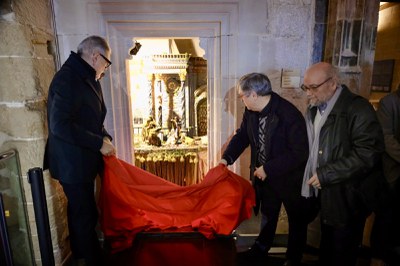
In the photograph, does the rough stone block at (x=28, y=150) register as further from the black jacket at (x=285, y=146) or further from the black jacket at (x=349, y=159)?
the black jacket at (x=349, y=159)

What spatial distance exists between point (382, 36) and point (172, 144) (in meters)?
4.33

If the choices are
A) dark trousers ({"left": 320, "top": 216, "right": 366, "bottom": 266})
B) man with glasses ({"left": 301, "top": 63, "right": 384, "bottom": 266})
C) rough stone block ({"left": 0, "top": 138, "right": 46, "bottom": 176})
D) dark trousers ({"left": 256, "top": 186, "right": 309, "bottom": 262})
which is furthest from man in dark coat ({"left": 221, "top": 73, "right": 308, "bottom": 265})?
rough stone block ({"left": 0, "top": 138, "right": 46, "bottom": 176})

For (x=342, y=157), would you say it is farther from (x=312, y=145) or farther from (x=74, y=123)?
(x=74, y=123)

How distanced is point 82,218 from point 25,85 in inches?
44.5

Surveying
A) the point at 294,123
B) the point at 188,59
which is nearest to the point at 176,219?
the point at 294,123

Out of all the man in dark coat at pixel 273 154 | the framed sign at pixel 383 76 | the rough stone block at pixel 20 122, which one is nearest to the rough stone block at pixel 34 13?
the rough stone block at pixel 20 122

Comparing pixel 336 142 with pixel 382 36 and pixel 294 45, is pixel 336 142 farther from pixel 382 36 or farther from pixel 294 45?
pixel 382 36

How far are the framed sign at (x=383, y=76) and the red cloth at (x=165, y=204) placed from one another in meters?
3.93

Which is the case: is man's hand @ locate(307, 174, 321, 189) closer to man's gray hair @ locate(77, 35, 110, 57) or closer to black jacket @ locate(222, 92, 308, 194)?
black jacket @ locate(222, 92, 308, 194)

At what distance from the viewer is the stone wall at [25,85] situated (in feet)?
6.38

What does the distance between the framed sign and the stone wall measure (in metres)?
5.21

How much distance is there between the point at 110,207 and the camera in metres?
2.28

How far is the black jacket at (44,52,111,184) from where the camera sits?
182 centimetres

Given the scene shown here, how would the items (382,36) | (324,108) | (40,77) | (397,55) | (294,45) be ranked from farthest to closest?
(382,36) < (397,55) < (294,45) < (40,77) < (324,108)
